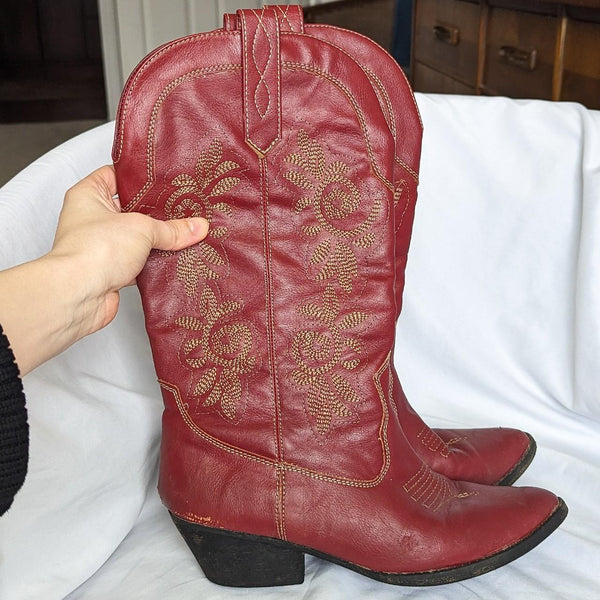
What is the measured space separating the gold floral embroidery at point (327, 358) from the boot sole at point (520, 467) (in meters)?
0.34

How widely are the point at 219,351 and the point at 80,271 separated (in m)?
0.19

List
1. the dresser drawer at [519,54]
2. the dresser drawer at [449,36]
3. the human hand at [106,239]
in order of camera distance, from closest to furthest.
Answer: the human hand at [106,239] < the dresser drawer at [519,54] < the dresser drawer at [449,36]

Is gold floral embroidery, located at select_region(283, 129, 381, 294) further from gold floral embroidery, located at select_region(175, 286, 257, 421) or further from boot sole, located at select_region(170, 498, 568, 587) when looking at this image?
boot sole, located at select_region(170, 498, 568, 587)

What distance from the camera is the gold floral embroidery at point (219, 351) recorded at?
33.5 inches

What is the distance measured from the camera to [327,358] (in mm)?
860

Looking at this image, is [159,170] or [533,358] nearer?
[159,170]

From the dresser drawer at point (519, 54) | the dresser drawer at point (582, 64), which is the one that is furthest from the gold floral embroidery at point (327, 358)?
the dresser drawer at point (519, 54)

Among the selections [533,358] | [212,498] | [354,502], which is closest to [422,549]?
[354,502]

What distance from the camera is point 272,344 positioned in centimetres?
86

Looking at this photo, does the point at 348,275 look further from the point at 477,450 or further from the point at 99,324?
the point at 477,450

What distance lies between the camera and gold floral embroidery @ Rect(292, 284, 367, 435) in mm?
852

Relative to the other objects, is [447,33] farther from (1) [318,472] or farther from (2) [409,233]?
(1) [318,472]

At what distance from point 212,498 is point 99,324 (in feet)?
0.76

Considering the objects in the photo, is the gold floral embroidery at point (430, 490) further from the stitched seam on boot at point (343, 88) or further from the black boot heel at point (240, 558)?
the stitched seam on boot at point (343, 88)
